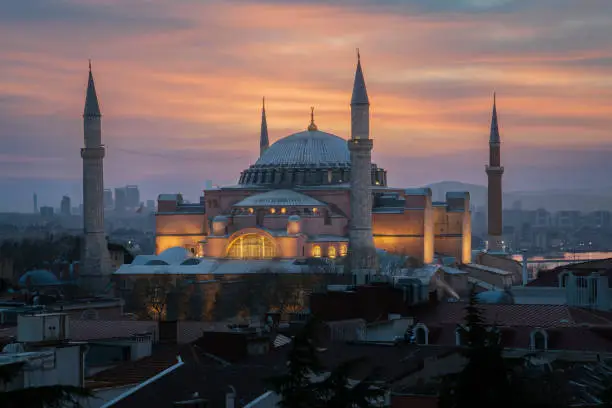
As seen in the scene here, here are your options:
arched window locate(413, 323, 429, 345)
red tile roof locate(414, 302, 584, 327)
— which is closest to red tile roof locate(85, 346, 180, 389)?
arched window locate(413, 323, 429, 345)

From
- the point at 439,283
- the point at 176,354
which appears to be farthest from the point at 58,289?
the point at 176,354

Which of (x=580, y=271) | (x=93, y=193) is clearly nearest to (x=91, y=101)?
(x=93, y=193)

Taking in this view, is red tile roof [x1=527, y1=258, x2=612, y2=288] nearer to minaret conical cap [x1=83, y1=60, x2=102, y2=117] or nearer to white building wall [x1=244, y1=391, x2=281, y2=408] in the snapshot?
white building wall [x1=244, y1=391, x2=281, y2=408]

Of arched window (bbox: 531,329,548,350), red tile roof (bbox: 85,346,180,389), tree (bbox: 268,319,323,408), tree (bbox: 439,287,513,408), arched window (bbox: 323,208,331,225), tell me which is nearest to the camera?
tree (bbox: 439,287,513,408)

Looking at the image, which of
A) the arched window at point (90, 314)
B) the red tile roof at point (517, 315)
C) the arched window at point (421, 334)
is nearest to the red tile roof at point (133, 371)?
the arched window at point (421, 334)

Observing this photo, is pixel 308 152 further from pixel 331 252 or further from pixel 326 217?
pixel 331 252

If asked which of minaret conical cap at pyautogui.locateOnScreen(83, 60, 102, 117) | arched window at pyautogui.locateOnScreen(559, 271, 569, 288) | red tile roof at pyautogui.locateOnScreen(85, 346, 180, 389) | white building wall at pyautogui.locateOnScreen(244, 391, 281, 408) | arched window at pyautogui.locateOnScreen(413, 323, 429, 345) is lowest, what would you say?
red tile roof at pyautogui.locateOnScreen(85, 346, 180, 389)

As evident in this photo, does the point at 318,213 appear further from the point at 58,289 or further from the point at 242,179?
the point at 58,289
